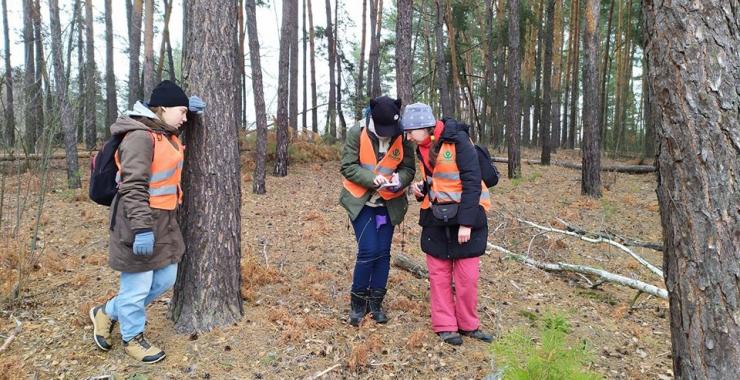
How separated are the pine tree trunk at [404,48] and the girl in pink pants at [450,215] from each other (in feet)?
17.4

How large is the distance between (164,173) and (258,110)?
8182 millimetres

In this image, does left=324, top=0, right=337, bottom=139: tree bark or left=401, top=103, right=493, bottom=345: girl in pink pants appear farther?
left=324, top=0, right=337, bottom=139: tree bark

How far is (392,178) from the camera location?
4141 mm

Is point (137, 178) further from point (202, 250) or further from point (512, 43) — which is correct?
point (512, 43)

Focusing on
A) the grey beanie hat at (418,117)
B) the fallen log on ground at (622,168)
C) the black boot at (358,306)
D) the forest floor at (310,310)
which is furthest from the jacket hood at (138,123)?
the fallen log on ground at (622,168)

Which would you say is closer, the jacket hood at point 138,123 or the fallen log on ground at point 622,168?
the jacket hood at point 138,123

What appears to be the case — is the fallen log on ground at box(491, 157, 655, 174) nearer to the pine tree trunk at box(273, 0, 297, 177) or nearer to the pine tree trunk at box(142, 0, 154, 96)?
the pine tree trunk at box(273, 0, 297, 177)

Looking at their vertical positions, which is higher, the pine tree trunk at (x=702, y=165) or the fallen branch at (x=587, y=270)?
the pine tree trunk at (x=702, y=165)

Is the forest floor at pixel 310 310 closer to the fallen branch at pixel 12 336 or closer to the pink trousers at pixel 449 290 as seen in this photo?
the fallen branch at pixel 12 336

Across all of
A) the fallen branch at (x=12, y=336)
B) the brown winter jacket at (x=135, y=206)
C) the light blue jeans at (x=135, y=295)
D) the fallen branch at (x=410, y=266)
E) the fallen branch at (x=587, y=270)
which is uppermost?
the brown winter jacket at (x=135, y=206)

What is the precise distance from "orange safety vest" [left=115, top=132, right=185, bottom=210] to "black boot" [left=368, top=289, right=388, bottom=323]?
6.35ft

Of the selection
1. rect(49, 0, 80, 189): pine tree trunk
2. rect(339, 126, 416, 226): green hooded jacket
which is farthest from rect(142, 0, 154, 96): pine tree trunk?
rect(339, 126, 416, 226): green hooded jacket

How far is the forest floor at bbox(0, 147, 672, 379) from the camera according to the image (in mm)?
3684

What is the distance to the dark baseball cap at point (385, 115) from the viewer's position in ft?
13.1
